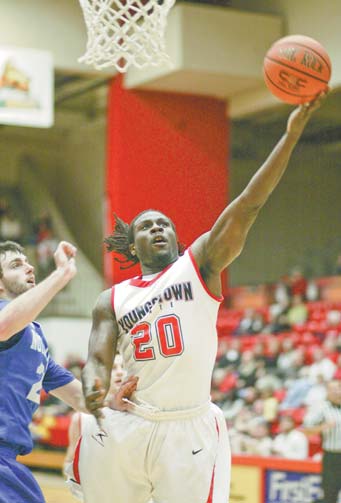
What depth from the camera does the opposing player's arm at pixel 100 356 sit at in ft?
13.2

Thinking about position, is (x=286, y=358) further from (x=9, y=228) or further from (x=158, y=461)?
(x=158, y=461)

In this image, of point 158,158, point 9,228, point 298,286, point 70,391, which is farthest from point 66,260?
point 9,228

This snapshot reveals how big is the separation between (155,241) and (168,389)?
69cm

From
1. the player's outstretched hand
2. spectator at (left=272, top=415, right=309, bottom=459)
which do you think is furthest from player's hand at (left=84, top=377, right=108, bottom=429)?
spectator at (left=272, top=415, right=309, bottom=459)

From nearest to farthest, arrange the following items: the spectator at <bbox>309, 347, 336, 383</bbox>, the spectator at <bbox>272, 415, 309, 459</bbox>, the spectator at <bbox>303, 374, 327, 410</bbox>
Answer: the spectator at <bbox>272, 415, 309, 459</bbox> → the spectator at <bbox>303, 374, 327, 410</bbox> → the spectator at <bbox>309, 347, 336, 383</bbox>

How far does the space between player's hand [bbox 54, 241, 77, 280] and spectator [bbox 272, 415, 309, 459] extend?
21.0 feet

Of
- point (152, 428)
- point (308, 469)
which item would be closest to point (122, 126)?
point (308, 469)

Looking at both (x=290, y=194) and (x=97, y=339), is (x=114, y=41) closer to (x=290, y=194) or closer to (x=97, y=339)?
(x=97, y=339)

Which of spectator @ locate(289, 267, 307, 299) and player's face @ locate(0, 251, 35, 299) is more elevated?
player's face @ locate(0, 251, 35, 299)

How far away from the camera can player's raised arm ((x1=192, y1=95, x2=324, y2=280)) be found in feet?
12.8

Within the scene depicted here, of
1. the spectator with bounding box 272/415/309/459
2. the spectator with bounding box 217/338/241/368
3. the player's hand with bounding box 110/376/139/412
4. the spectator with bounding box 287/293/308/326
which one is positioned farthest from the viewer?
the spectator with bounding box 287/293/308/326

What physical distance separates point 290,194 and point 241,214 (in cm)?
1558

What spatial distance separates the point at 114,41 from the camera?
7383 mm

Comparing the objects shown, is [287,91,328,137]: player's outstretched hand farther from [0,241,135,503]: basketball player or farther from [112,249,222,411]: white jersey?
[0,241,135,503]: basketball player
